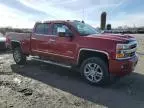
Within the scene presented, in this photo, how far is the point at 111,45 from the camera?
6.73m

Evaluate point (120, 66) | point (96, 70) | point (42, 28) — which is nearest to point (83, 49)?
point (96, 70)

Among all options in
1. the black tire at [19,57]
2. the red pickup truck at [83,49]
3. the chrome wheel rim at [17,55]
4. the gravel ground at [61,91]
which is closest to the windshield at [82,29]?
the red pickup truck at [83,49]

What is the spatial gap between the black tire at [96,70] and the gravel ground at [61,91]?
22cm

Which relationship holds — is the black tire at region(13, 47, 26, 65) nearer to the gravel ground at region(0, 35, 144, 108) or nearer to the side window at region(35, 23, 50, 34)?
the gravel ground at region(0, 35, 144, 108)

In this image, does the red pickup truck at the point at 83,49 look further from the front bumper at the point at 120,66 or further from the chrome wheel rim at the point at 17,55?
the chrome wheel rim at the point at 17,55

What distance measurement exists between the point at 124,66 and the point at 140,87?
86 centimetres

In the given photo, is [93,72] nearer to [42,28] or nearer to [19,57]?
[42,28]

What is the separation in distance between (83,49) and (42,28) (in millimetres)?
2443

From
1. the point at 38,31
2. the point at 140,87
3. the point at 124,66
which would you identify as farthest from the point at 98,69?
the point at 38,31

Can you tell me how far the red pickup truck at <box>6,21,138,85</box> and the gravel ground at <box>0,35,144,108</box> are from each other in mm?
482

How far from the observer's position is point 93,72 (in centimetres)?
733

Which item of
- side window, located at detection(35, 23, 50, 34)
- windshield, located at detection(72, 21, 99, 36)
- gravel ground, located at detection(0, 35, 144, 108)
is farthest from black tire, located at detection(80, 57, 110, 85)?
side window, located at detection(35, 23, 50, 34)

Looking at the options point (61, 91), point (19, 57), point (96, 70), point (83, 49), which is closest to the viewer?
point (61, 91)

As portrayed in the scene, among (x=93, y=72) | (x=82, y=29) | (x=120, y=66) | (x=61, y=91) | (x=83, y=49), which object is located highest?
(x=82, y=29)
